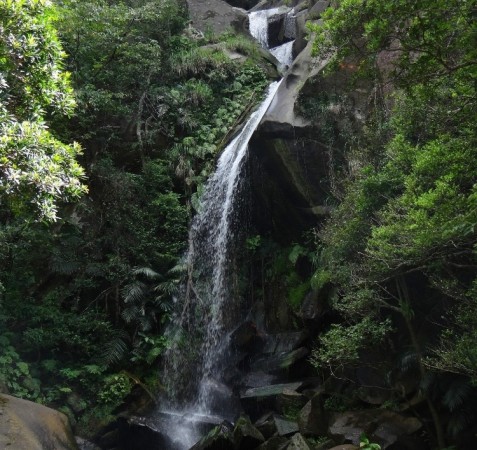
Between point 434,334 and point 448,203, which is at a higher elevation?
point 448,203

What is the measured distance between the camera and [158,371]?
12.6 m

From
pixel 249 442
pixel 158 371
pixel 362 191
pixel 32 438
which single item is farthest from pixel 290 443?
pixel 158 371

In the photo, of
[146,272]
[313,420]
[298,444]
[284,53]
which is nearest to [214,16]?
[284,53]

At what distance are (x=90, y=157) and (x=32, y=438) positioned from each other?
937 centimetres

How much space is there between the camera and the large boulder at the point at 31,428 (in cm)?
692

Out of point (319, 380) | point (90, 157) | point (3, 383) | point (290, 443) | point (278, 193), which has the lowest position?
point (319, 380)

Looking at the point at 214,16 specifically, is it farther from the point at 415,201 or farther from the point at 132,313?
the point at 415,201

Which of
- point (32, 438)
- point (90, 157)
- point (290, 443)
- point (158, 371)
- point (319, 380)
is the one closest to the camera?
point (32, 438)

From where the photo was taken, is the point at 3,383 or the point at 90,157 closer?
the point at 3,383

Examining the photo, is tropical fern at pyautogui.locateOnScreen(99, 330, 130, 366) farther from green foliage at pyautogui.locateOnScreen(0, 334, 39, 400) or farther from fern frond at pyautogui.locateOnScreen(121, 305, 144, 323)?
green foliage at pyautogui.locateOnScreen(0, 334, 39, 400)

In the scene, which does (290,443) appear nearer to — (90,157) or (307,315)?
(307,315)

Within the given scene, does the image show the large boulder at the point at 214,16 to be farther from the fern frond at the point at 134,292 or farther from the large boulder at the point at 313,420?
the large boulder at the point at 313,420

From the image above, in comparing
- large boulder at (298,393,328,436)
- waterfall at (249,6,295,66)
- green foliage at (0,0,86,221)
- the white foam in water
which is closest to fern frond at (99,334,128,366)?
large boulder at (298,393,328,436)

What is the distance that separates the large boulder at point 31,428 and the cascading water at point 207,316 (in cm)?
339
